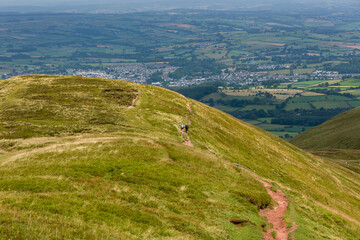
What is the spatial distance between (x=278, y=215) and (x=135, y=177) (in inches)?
713

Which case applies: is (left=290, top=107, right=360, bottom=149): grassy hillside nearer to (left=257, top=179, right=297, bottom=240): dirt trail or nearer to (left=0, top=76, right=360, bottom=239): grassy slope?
(left=0, top=76, right=360, bottom=239): grassy slope

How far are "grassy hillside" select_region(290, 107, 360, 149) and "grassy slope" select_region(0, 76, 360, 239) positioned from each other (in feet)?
246

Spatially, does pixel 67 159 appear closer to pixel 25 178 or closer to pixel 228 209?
pixel 25 178

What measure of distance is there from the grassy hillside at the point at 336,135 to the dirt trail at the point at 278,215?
395 feet

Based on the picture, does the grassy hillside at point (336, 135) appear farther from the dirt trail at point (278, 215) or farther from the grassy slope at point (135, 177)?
the dirt trail at point (278, 215)

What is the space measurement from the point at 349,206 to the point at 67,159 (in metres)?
55.4

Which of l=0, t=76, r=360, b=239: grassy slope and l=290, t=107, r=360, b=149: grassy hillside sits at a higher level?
l=0, t=76, r=360, b=239: grassy slope

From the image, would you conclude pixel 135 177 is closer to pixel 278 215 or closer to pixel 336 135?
pixel 278 215

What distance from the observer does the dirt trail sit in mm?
36156

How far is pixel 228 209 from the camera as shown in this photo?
1500 inches

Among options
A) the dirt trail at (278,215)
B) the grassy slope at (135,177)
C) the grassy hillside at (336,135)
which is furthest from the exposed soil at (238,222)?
the grassy hillside at (336,135)

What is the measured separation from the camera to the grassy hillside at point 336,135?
15950 centimetres

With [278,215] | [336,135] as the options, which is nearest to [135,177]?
[278,215]

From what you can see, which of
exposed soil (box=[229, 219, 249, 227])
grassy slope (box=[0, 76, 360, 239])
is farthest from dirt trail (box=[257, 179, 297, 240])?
exposed soil (box=[229, 219, 249, 227])
